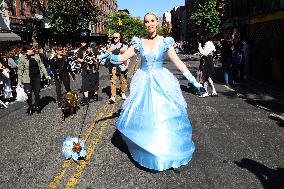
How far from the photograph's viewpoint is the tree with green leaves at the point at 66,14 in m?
33.6

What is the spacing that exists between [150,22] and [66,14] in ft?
96.9

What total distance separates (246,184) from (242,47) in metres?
11.4

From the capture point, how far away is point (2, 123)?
9.65 metres

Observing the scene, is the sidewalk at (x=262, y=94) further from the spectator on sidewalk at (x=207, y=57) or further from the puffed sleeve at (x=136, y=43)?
the puffed sleeve at (x=136, y=43)

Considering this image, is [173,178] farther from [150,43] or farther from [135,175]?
[150,43]

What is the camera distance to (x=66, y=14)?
33781 mm

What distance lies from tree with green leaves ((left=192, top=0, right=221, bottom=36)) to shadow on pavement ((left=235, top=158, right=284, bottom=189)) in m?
44.4

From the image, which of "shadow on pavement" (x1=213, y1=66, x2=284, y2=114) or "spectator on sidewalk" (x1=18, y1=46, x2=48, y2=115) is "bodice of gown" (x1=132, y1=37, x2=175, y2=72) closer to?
"spectator on sidewalk" (x1=18, y1=46, x2=48, y2=115)

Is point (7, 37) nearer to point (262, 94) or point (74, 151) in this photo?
point (262, 94)

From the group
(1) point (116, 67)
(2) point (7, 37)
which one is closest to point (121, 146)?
(1) point (116, 67)

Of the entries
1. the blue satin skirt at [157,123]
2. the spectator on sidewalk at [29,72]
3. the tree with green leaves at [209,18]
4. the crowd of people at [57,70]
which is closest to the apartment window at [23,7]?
the crowd of people at [57,70]

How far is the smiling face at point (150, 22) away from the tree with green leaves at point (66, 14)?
2928 cm

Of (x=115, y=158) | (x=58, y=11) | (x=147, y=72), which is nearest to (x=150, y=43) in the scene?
(x=147, y=72)

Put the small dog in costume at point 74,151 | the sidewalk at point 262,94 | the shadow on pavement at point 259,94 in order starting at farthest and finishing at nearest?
the shadow on pavement at point 259,94, the sidewalk at point 262,94, the small dog in costume at point 74,151
